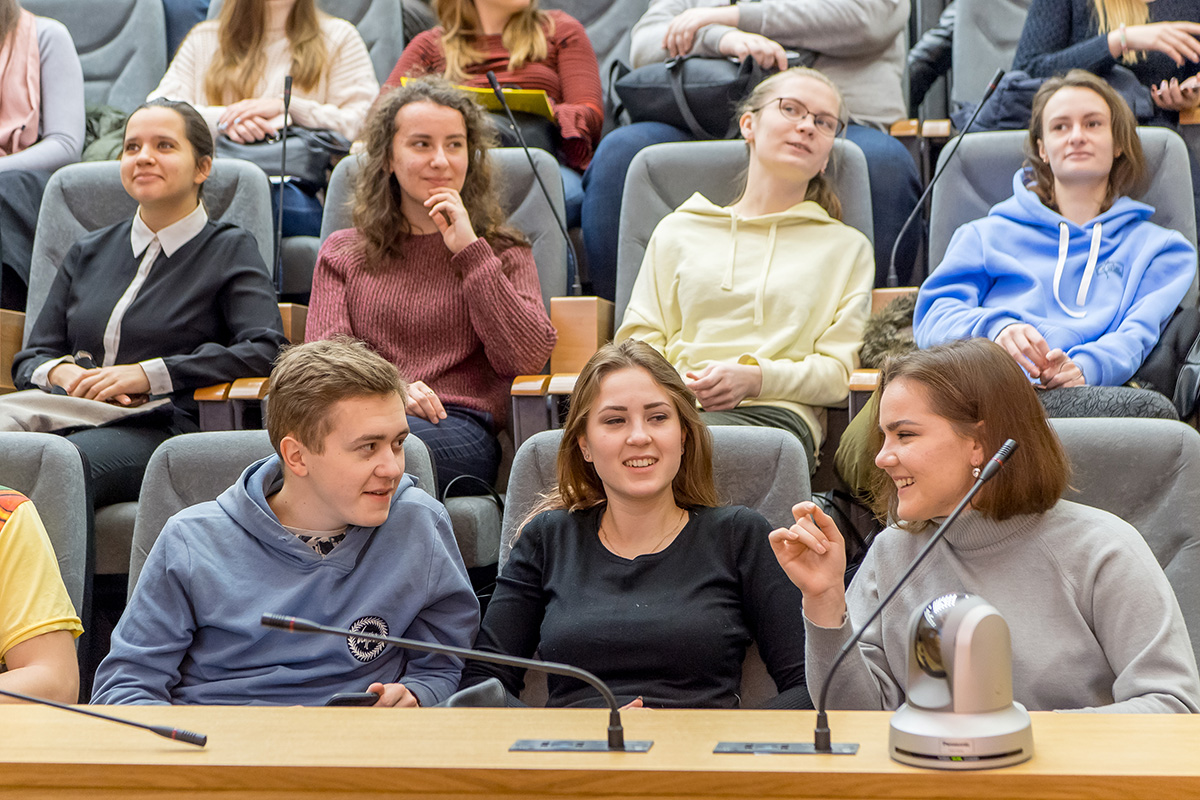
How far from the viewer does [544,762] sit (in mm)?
1002

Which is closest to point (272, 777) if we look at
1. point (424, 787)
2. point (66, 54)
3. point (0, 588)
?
point (424, 787)

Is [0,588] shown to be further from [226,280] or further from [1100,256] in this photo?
[1100,256]

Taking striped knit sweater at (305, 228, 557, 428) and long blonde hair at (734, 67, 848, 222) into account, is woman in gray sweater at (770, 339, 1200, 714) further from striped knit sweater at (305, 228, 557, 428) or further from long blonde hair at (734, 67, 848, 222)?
long blonde hair at (734, 67, 848, 222)

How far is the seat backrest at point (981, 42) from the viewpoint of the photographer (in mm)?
3342

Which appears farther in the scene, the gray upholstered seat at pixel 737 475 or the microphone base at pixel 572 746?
the gray upholstered seat at pixel 737 475

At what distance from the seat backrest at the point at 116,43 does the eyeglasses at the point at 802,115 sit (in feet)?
6.37

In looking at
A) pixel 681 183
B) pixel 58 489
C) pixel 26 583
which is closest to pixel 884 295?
pixel 681 183

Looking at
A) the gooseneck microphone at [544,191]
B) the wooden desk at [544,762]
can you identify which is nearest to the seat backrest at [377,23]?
the gooseneck microphone at [544,191]

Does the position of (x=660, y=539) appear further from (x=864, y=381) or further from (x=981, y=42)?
(x=981, y=42)

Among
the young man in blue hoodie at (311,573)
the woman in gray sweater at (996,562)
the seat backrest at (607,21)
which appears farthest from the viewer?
the seat backrest at (607,21)

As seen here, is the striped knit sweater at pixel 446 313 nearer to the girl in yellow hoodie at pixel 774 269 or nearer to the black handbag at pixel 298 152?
the girl in yellow hoodie at pixel 774 269

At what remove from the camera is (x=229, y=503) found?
1.77m

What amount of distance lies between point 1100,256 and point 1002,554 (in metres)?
1.11

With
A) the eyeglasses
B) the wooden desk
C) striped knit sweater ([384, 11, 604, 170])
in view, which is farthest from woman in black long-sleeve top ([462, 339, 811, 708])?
striped knit sweater ([384, 11, 604, 170])
